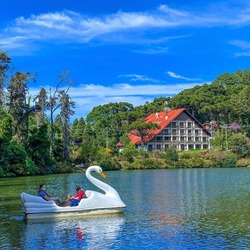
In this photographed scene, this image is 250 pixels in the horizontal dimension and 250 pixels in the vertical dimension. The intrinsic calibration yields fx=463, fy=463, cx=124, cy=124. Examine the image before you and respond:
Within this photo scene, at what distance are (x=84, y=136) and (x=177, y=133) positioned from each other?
69.3ft

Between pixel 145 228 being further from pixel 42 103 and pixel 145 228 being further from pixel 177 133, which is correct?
pixel 177 133

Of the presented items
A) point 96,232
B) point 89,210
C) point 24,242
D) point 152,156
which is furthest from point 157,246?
point 152,156

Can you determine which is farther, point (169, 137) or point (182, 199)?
point (169, 137)

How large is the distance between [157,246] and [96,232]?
3213 millimetres

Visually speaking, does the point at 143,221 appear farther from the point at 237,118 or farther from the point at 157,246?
the point at 237,118

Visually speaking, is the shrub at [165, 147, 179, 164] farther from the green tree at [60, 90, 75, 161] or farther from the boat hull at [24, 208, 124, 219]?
the boat hull at [24, 208, 124, 219]

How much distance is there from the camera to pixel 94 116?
12506cm

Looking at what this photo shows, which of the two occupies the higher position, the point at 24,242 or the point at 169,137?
the point at 169,137

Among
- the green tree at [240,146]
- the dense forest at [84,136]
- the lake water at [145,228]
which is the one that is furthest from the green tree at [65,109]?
the lake water at [145,228]

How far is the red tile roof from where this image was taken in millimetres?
99481

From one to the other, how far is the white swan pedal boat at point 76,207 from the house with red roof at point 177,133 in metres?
78.1

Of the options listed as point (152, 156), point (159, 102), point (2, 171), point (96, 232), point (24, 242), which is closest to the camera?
point (24, 242)

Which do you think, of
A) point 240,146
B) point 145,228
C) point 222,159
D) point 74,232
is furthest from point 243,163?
point 74,232

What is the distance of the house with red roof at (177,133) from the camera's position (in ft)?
332
